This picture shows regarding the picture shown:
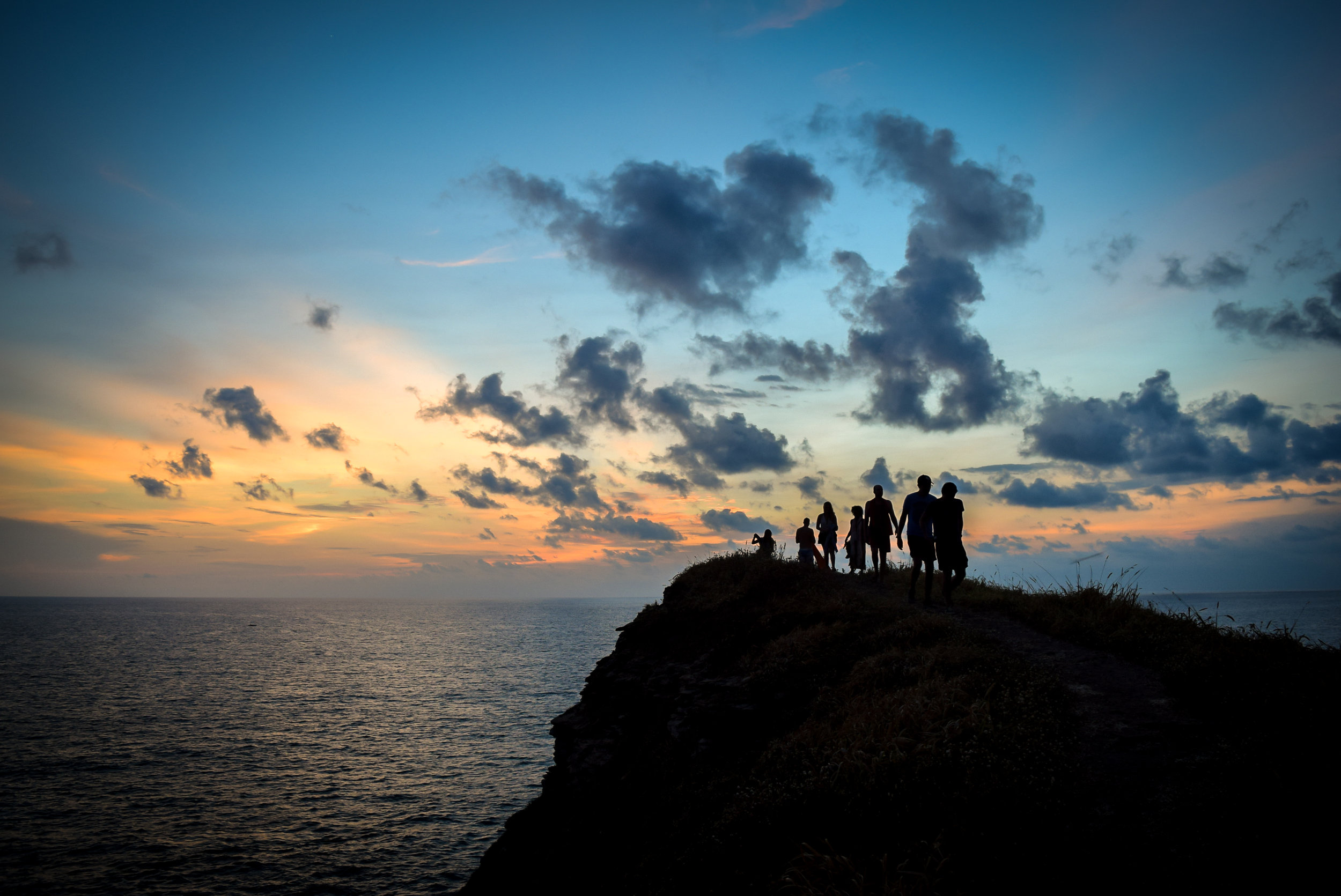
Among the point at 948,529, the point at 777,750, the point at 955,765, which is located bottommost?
the point at 777,750

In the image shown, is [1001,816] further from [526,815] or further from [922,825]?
[526,815]

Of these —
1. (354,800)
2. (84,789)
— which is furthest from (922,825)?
(84,789)

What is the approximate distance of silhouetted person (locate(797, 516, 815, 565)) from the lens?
24.9 metres

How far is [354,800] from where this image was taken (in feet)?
86.0

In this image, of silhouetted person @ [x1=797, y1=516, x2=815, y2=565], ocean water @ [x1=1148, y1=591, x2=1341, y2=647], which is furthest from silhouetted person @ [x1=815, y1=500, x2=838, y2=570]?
ocean water @ [x1=1148, y1=591, x2=1341, y2=647]

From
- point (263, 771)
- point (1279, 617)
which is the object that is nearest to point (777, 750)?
point (263, 771)

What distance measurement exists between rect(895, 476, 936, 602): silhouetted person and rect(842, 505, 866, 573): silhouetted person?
7039 mm

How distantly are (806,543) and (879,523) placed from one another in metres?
5.44

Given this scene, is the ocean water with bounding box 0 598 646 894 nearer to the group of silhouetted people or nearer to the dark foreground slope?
the dark foreground slope

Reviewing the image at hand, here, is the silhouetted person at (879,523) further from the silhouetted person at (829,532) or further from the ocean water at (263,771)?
the ocean water at (263,771)

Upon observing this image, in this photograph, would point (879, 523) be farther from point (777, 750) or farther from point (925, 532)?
point (777, 750)

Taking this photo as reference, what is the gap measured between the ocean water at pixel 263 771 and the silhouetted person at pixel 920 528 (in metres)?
17.3

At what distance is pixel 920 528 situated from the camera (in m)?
16.1

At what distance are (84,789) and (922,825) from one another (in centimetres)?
3586
